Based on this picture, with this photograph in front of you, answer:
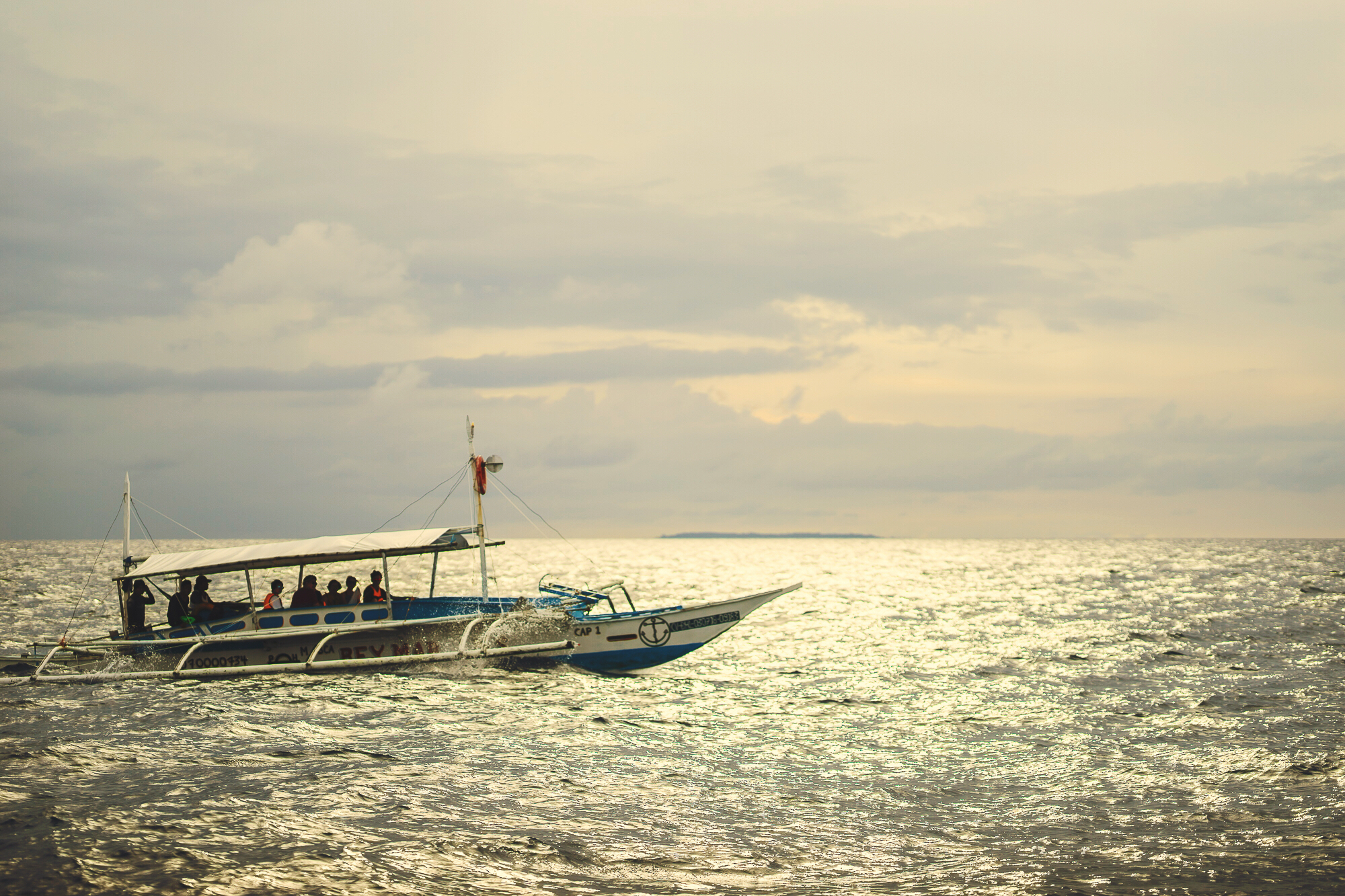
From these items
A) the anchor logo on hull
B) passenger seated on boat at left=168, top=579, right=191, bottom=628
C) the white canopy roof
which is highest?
the white canopy roof

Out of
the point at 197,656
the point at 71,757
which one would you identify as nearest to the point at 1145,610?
the point at 197,656

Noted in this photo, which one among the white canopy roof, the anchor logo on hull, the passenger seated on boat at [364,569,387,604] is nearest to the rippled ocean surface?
the anchor logo on hull

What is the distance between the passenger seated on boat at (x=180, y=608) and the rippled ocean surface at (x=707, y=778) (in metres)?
2.29

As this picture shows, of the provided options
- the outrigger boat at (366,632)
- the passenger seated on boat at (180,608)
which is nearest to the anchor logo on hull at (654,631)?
the outrigger boat at (366,632)

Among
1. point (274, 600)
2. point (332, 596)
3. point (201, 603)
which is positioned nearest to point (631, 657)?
point (332, 596)

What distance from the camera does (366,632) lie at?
2672cm

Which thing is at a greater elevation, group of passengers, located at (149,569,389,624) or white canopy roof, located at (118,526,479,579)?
white canopy roof, located at (118,526,479,579)

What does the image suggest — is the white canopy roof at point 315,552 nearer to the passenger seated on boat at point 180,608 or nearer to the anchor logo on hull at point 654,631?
the passenger seated on boat at point 180,608

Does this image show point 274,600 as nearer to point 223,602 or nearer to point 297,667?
point 223,602

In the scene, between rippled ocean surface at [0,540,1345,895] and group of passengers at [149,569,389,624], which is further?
group of passengers at [149,569,389,624]

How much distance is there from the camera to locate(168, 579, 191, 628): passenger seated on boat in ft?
92.5

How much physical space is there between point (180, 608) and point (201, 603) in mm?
578

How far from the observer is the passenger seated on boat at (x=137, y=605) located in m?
27.9

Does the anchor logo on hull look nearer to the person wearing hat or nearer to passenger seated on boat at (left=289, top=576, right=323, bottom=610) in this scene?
passenger seated on boat at (left=289, top=576, right=323, bottom=610)
